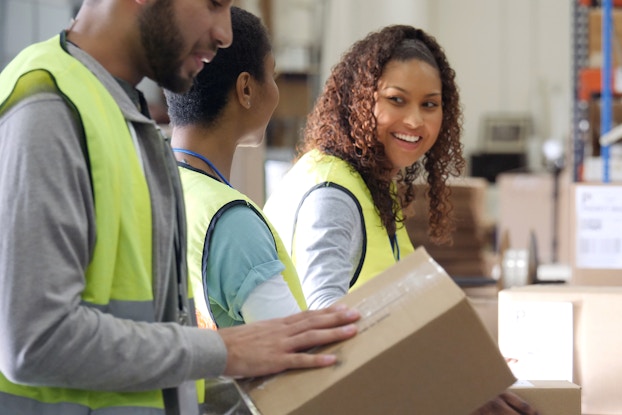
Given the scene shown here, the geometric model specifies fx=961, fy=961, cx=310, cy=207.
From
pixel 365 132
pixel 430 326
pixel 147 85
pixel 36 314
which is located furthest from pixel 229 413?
pixel 147 85

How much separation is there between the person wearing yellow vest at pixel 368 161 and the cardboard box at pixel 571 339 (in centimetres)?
32

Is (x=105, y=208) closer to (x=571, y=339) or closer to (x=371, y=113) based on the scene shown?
(x=371, y=113)

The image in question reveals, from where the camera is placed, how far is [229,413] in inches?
55.9

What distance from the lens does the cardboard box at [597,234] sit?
3.17m

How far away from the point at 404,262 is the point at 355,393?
0.69 feet

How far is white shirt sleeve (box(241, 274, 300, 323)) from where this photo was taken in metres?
1.44

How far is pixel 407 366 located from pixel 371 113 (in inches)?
38.9

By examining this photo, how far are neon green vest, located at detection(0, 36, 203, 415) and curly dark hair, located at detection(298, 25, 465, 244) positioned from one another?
977 millimetres

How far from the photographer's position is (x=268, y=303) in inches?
57.1

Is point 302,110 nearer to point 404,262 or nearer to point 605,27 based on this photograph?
point 605,27

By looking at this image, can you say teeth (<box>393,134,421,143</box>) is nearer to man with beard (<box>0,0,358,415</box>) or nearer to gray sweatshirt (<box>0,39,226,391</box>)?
man with beard (<box>0,0,358,415</box>)

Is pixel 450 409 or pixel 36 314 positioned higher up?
pixel 36 314

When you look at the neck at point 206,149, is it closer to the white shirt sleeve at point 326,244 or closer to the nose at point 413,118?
the white shirt sleeve at point 326,244

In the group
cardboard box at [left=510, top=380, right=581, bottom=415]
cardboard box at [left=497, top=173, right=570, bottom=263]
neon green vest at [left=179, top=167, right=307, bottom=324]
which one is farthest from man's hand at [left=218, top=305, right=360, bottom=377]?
cardboard box at [left=497, top=173, right=570, bottom=263]
